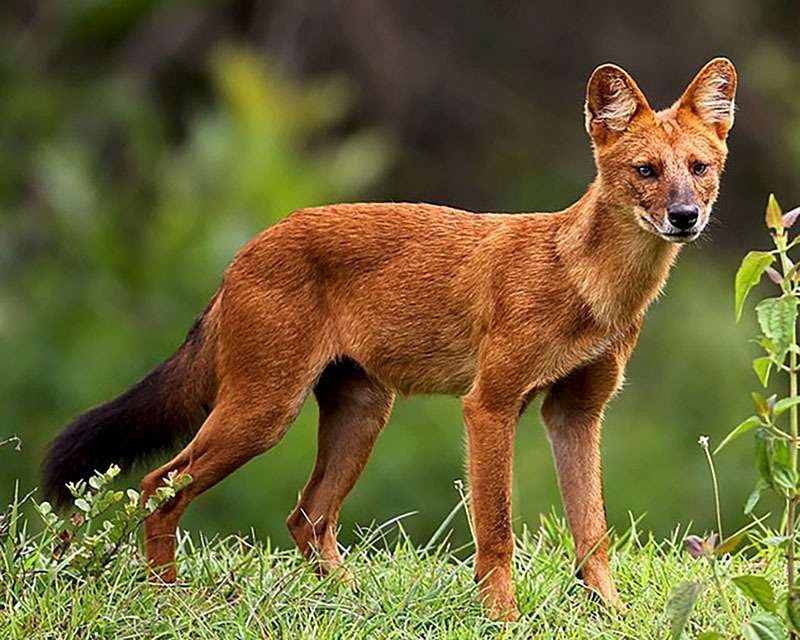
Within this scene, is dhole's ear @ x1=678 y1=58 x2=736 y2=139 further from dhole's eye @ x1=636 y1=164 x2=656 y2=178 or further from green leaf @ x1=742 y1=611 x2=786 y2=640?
green leaf @ x1=742 y1=611 x2=786 y2=640

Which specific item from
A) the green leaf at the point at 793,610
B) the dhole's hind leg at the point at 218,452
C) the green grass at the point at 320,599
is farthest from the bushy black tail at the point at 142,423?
the green leaf at the point at 793,610

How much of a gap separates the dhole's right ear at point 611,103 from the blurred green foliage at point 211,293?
20.4ft

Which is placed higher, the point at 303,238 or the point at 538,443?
the point at 303,238

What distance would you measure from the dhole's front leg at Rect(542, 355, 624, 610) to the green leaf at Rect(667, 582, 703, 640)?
4.60 ft

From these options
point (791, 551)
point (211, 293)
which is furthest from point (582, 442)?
point (211, 293)

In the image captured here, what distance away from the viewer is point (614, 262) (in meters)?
7.61

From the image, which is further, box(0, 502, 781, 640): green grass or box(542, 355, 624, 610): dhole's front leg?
box(542, 355, 624, 610): dhole's front leg

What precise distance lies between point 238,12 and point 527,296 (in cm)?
1410

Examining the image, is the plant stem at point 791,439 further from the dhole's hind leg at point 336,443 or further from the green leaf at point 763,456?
the dhole's hind leg at point 336,443

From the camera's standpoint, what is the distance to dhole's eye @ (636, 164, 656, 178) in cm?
737

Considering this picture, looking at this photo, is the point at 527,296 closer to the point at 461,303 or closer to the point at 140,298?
the point at 461,303

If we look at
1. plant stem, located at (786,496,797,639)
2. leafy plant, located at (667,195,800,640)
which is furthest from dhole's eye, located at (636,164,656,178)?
plant stem, located at (786,496,797,639)

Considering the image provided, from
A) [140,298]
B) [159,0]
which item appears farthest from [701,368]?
[159,0]

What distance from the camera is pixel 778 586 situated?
24.9ft
